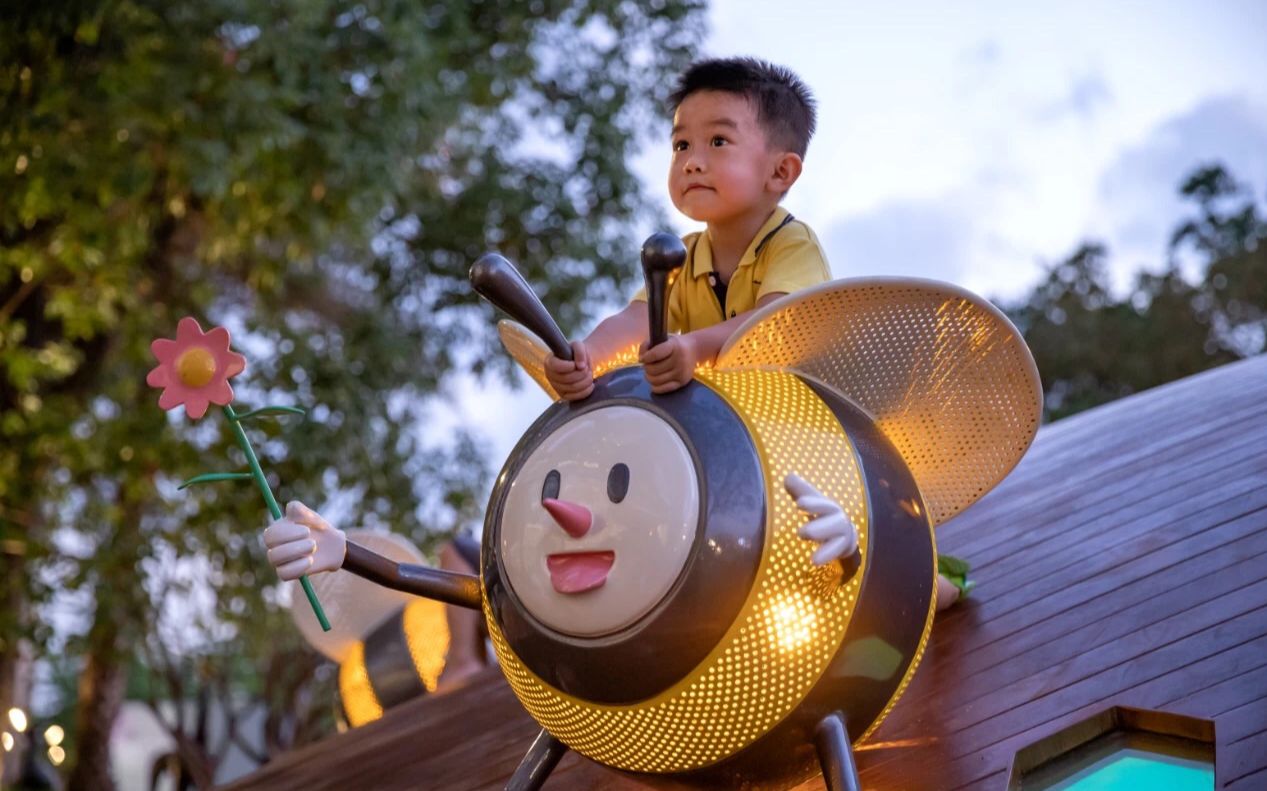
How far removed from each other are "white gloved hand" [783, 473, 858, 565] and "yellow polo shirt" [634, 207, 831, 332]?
0.62 meters

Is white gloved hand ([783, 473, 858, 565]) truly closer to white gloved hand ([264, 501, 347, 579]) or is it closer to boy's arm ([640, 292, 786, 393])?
boy's arm ([640, 292, 786, 393])

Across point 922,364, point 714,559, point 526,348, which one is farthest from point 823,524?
point 526,348

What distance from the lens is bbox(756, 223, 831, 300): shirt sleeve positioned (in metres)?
2.77

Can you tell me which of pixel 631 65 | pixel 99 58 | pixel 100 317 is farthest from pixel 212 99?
pixel 631 65

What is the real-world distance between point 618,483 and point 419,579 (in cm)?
55

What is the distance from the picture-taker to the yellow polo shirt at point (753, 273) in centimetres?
279

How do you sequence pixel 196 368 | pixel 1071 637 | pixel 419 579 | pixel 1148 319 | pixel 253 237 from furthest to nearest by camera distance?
pixel 1148 319 < pixel 253 237 < pixel 1071 637 < pixel 419 579 < pixel 196 368

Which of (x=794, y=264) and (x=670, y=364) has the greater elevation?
(x=794, y=264)

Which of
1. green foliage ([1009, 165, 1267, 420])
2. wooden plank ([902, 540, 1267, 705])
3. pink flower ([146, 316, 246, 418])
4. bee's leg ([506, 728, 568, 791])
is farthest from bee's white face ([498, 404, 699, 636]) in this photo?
green foliage ([1009, 165, 1267, 420])

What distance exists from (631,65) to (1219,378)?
4905 mm

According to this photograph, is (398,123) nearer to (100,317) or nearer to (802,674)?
(100,317)

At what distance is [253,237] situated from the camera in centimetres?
858

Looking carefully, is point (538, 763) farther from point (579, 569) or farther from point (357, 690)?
point (357, 690)

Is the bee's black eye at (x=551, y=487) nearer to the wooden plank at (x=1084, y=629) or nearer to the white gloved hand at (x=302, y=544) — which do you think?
the white gloved hand at (x=302, y=544)
